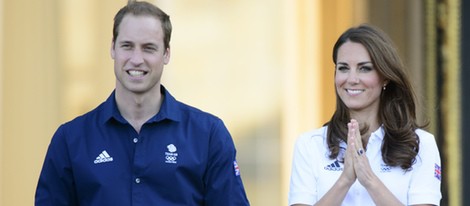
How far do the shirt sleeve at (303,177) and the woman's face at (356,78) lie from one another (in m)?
0.28

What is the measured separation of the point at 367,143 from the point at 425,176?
304mm

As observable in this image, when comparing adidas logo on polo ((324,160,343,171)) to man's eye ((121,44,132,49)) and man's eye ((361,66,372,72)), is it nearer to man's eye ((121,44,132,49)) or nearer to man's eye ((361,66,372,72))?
man's eye ((361,66,372,72))

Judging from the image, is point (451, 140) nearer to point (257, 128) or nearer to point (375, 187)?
point (257, 128)

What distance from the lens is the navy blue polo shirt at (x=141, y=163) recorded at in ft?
17.6

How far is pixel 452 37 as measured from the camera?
34.7 feet

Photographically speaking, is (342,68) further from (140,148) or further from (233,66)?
(233,66)

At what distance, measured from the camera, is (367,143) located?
18.6 ft

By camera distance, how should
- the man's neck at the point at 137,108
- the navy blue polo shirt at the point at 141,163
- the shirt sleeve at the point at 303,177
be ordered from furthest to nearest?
the shirt sleeve at the point at 303,177
the man's neck at the point at 137,108
the navy blue polo shirt at the point at 141,163

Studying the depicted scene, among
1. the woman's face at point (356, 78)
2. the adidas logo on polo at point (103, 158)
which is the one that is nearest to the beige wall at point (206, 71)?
the adidas logo on polo at point (103, 158)

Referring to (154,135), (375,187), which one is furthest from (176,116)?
(375,187)

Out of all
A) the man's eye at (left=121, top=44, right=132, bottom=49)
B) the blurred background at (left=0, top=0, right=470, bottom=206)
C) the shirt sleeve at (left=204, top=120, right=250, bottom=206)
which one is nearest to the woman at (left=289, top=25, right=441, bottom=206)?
the shirt sleeve at (left=204, top=120, right=250, bottom=206)

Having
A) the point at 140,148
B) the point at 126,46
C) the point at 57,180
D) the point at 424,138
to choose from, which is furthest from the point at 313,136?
the point at 57,180

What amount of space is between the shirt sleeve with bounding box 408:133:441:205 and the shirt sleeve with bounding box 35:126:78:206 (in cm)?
147

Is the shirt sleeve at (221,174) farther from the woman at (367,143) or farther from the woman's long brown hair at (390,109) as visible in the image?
the woman's long brown hair at (390,109)
